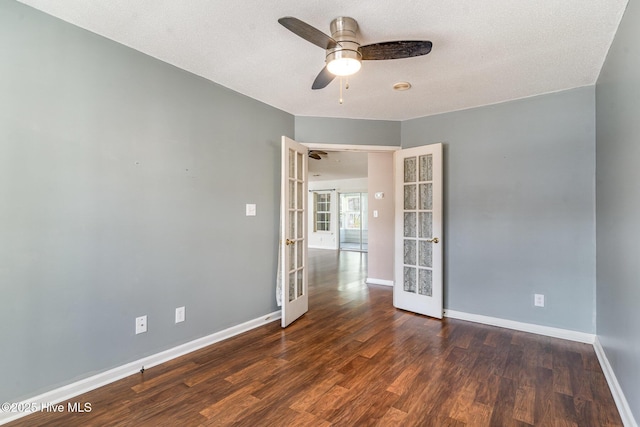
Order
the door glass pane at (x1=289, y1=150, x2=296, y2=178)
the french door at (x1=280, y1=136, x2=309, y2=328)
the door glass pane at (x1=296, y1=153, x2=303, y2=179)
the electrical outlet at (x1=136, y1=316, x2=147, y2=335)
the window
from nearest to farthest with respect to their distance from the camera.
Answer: the electrical outlet at (x1=136, y1=316, x2=147, y2=335), the french door at (x1=280, y1=136, x2=309, y2=328), the door glass pane at (x1=289, y1=150, x2=296, y2=178), the door glass pane at (x1=296, y1=153, x2=303, y2=179), the window

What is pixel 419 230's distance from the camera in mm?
3758

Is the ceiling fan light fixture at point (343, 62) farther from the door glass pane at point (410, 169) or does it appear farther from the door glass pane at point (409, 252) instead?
the door glass pane at point (409, 252)

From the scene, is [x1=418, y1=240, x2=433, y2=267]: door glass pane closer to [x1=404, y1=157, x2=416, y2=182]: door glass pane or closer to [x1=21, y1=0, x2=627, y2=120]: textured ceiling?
[x1=404, y1=157, x2=416, y2=182]: door glass pane

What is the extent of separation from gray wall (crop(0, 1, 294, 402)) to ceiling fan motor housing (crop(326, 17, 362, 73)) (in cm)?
147

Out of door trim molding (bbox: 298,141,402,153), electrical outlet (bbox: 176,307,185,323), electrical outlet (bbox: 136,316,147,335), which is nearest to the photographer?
electrical outlet (bbox: 136,316,147,335)

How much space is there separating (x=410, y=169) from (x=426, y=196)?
41 cm

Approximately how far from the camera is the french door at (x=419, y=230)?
356 cm

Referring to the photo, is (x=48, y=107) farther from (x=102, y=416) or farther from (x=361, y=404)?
(x=361, y=404)

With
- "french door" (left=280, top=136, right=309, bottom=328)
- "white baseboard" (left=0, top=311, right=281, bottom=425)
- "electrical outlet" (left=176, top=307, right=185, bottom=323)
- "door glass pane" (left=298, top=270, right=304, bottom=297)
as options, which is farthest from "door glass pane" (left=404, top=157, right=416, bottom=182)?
"electrical outlet" (left=176, top=307, right=185, bottom=323)

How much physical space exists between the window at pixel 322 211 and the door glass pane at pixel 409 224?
21.5 feet

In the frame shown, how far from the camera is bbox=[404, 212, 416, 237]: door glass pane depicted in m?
3.82

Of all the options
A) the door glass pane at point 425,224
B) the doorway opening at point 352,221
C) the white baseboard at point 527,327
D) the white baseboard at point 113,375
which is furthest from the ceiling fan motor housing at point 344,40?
the doorway opening at point 352,221

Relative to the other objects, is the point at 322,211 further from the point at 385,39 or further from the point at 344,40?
the point at 344,40

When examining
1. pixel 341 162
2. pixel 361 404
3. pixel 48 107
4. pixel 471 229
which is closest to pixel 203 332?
pixel 361 404
